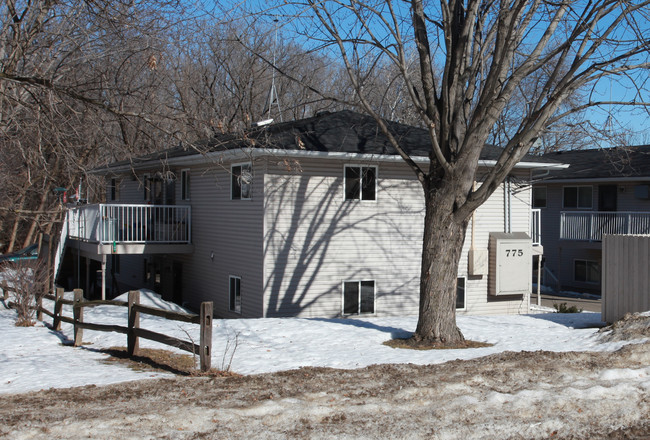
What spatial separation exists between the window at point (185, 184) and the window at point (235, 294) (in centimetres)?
407

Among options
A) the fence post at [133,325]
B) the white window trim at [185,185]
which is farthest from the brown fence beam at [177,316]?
the white window trim at [185,185]

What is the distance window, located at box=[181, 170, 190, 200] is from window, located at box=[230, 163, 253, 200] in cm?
323

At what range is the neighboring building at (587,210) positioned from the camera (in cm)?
2739

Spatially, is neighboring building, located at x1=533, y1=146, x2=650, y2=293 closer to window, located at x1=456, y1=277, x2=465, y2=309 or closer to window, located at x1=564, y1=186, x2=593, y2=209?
window, located at x1=564, y1=186, x2=593, y2=209

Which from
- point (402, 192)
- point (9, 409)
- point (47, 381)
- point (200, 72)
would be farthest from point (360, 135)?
point (200, 72)

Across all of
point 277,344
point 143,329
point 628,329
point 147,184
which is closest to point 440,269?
point 277,344

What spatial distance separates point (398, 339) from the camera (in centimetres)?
1205

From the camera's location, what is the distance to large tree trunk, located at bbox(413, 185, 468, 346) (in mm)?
11227

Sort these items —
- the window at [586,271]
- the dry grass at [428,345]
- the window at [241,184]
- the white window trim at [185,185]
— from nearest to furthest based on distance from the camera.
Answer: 1. the dry grass at [428,345]
2. the window at [241,184]
3. the white window trim at [185,185]
4. the window at [586,271]

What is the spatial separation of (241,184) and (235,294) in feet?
9.79

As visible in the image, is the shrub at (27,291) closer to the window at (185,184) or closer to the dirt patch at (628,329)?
the window at (185,184)

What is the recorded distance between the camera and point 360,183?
16.7 metres

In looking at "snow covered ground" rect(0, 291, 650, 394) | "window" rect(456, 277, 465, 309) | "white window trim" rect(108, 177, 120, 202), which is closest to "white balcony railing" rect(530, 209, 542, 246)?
"window" rect(456, 277, 465, 309)

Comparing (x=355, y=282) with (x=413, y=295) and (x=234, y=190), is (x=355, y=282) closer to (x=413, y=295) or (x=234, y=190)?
(x=413, y=295)
